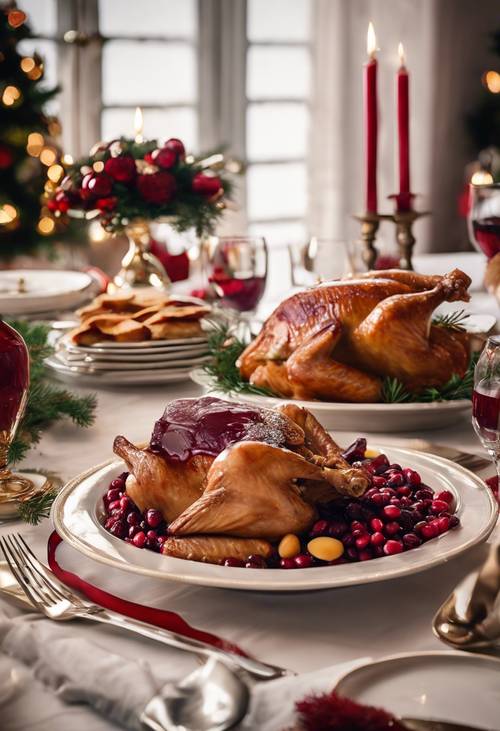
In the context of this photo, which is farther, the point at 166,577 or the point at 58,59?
the point at 58,59

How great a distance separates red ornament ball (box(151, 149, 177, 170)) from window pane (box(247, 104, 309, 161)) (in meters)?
3.56

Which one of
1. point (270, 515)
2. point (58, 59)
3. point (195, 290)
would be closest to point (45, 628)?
point (270, 515)

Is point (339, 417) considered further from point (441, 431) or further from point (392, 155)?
point (392, 155)

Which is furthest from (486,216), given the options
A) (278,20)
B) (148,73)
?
(278,20)

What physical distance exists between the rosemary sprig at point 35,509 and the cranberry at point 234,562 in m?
0.28

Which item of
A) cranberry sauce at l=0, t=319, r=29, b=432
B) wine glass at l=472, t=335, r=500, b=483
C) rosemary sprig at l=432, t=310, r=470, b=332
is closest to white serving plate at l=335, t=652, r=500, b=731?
wine glass at l=472, t=335, r=500, b=483

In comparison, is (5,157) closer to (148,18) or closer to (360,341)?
(148,18)

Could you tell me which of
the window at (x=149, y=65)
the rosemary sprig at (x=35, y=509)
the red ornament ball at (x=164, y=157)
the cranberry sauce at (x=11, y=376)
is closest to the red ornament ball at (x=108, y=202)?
the red ornament ball at (x=164, y=157)

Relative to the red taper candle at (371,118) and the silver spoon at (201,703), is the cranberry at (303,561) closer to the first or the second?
the silver spoon at (201,703)

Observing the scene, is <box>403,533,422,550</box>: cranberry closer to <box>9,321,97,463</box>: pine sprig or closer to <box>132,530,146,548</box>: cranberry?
<box>132,530,146,548</box>: cranberry

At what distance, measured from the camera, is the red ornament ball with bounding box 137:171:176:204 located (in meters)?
1.92

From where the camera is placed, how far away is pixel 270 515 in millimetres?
850

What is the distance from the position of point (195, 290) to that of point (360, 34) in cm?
363

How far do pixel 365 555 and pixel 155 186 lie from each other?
124 centimetres
